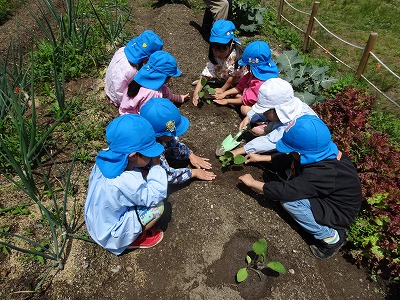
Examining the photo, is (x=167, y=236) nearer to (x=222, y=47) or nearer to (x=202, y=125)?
(x=202, y=125)

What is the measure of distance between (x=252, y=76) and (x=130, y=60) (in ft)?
4.32

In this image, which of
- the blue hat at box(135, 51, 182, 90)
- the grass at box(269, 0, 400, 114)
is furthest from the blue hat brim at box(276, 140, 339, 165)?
the grass at box(269, 0, 400, 114)

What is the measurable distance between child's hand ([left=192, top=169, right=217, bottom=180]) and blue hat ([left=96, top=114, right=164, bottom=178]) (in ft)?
2.88

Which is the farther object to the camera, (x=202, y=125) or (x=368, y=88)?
(x=368, y=88)

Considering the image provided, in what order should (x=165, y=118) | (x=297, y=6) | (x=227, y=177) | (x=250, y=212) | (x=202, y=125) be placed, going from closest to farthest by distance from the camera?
(x=165, y=118), (x=250, y=212), (x=227, y=177), (x=202, y=125), (x=297, y=6)

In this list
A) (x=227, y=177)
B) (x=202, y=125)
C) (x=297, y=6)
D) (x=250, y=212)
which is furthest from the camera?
(x=297, y=6)

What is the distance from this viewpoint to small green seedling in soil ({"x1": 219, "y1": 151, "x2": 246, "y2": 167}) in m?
2.81

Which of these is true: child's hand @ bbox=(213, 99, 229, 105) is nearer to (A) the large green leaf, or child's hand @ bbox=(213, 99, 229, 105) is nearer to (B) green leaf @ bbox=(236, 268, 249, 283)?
(A) the large green leaf

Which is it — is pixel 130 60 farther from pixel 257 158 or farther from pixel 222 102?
pixel 257 158

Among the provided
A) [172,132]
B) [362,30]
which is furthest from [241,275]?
[362,30]

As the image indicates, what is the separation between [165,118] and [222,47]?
178 cm

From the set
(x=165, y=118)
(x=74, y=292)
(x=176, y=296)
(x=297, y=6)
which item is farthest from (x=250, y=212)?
(x=297, y=6)

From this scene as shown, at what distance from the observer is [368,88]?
4.58 m

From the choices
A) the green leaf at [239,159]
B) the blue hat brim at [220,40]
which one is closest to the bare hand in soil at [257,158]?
the green leaf at [239,159]
